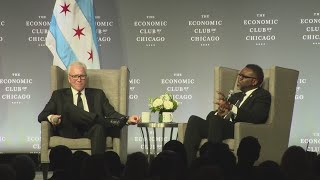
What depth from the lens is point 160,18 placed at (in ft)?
25.4

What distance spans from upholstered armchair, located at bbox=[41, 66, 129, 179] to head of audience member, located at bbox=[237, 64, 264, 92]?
3.58 feet

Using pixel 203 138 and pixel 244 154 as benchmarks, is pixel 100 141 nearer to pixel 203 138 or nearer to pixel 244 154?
pixel 203 138

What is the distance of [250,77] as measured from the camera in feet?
19.6

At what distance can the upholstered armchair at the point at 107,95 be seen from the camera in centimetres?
568

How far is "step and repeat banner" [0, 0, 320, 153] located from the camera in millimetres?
7680

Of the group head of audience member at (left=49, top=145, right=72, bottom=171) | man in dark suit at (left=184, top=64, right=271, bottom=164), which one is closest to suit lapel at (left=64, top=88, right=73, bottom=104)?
man in dark suit at (left=184, top=64, right=271, bottom=164)

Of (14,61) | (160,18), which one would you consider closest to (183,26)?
(160,18)

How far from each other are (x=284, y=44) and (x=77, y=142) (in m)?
3.11

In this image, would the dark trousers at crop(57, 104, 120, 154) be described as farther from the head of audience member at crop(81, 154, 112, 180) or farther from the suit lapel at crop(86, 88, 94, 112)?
the head of audience member at crop(81, 154, 112, 180)

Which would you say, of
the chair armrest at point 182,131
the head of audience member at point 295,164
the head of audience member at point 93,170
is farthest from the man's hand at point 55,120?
the head of audience member at point 295,164

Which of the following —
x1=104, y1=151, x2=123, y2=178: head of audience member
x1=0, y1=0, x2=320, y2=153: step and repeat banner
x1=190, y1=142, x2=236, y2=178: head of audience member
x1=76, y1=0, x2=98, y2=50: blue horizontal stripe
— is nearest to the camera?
x1=190, y1=142, x2=236, y2=178: head of audience member

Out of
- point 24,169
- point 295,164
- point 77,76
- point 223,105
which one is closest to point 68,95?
point 77,76

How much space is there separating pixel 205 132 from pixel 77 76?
130cm

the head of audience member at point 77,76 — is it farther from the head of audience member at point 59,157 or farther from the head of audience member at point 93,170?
the head of audience member at point 93,170
